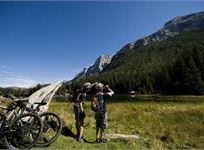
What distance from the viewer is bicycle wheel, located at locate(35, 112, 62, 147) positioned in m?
12.7

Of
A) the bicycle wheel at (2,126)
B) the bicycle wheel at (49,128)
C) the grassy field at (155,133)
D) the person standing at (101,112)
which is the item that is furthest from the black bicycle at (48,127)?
the person standing at (101,112)

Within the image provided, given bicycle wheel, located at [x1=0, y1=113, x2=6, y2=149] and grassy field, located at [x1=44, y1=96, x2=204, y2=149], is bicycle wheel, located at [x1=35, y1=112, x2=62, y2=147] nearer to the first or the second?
grassy field, located at [x1=44, y1=96, x2=204, y2=149]

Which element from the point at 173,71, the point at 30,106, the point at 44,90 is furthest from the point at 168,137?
the point at 173,71

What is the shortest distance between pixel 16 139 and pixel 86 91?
14.0ft

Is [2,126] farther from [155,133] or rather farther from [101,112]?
[155,133]

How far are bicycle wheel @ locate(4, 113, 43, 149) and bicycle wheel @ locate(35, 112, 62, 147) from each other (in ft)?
1.57

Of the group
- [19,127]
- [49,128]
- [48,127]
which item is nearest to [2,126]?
[19,127]

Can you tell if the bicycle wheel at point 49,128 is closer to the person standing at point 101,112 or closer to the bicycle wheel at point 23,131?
the bicycle wheel at point 23,131

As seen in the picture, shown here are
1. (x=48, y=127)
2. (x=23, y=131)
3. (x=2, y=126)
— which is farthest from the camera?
(x=48, y=127)

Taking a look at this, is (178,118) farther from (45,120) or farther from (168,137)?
(45,120)

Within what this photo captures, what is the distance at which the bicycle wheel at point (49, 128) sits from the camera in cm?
1268

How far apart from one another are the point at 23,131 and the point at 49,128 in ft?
7.44

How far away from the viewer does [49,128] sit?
14.1 m

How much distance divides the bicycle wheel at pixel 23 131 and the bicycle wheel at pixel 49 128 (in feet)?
1.57
